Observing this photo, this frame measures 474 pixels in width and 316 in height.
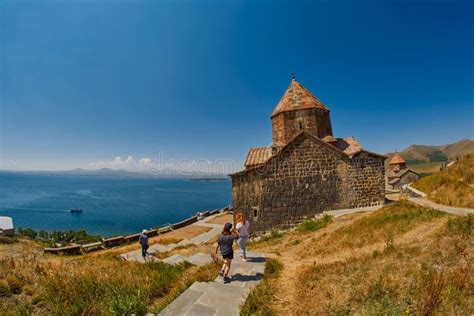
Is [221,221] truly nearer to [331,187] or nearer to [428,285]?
[331,187]

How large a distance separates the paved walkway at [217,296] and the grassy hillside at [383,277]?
27 cm

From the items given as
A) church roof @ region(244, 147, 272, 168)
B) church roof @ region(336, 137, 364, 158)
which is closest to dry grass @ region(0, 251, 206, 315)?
church roof @ region(244, 147, 272, 168)

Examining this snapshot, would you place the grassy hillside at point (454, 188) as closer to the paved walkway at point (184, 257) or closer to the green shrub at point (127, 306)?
the paved walkway at point (184, 257)

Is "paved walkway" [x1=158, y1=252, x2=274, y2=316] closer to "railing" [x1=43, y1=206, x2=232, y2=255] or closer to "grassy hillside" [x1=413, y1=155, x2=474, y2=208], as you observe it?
"grassy hillside" [x1=413, y1=155, x2=474, y2=208]

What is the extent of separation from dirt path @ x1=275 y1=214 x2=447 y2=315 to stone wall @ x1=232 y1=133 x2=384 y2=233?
13.0ft

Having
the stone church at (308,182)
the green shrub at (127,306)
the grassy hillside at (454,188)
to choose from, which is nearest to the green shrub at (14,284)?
the green shrub at (127,306)

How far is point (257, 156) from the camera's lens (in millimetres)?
16500

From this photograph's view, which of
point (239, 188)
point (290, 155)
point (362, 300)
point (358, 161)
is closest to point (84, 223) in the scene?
point (239, 188)

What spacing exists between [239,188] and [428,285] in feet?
35.2

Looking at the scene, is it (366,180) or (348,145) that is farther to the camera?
(348,145)

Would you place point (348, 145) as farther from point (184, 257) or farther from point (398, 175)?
point (398, 175)

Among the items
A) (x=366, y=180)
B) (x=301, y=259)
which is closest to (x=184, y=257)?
(x=301, y=259)

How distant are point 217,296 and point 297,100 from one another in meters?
14.6

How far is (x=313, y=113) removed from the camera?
1569cm
